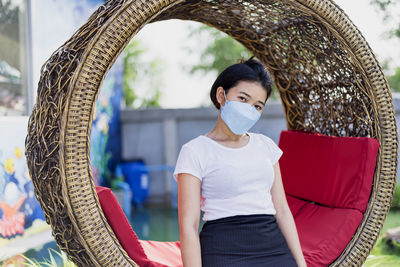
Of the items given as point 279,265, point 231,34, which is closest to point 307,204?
point 279,265

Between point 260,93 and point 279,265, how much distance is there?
68cm

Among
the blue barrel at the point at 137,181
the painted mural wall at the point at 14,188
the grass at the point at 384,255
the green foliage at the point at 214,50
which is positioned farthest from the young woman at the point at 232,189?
the green foliage at the point at 214,50

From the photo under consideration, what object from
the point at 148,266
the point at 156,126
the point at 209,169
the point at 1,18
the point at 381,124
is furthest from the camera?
the point at 156,126

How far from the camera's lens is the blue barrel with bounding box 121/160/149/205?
5613mm

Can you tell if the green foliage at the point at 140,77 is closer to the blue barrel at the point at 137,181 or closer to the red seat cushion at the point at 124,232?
the blue barrel at the point at 137,181

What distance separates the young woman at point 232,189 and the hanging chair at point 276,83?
0.32 m

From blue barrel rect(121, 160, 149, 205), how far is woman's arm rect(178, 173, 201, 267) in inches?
158

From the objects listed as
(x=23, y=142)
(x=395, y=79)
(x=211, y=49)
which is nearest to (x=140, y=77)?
(x=211, y=49)

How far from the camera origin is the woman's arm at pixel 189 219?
1.59m

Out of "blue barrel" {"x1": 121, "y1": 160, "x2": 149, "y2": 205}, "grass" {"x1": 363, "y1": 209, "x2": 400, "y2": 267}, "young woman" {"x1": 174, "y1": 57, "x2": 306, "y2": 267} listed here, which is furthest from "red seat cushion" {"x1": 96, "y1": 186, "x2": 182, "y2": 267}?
"blue barrel" {"x1": 121, "y1": 160, "x2": 149, "y2": 205}

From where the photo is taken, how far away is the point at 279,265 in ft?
5.53

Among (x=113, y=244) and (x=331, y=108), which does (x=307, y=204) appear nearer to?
(x=331, y=108)

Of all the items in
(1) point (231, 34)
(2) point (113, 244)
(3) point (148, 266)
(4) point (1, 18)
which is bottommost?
(3) point (148, 266)

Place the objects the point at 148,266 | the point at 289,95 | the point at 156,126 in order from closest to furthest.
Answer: the point at 148,266
the point at 289,95
the point at 156,126
